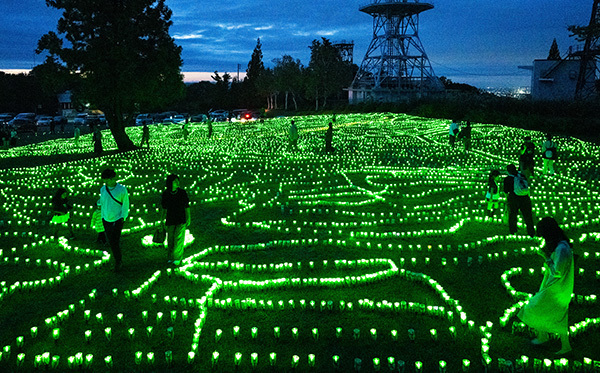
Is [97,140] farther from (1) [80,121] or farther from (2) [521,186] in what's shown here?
(1) [80,121]

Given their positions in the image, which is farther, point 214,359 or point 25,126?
point 25,126

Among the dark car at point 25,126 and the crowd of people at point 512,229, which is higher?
the dark car at point 25,126

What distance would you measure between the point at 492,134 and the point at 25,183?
26.5m

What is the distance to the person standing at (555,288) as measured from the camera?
5492mm

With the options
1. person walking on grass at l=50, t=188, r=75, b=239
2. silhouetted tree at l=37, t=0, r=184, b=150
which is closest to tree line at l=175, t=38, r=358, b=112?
silhouetted tree at l=37, t=0, r=184, b=150

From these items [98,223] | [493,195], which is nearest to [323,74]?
[493,195]

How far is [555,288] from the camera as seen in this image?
5.56 meters

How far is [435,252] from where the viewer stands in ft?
30.8

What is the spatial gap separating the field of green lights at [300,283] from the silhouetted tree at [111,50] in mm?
9495

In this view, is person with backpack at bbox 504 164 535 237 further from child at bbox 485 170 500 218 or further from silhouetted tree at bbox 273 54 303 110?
silhouetted tree at bbox 273 54 303 110

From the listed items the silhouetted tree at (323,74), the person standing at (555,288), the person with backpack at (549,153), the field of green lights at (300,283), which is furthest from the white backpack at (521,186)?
the silhouetted tree at (323,74)

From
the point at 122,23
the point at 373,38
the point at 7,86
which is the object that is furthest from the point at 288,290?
the point at 7,86

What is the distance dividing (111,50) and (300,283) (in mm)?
20002

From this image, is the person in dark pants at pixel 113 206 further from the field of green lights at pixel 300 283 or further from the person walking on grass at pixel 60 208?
the person walking on grass at pixel 60 208
